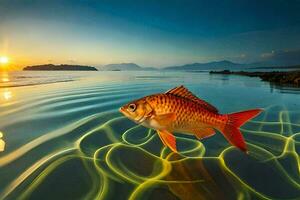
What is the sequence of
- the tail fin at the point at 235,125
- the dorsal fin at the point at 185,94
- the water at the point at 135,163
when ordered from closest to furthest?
the tail fin at the point at 235,125 < the water at the point at 135,163 < the dorsal fin at the point at 185,94

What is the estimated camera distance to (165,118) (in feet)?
11.5

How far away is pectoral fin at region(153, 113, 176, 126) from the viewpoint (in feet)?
11.5

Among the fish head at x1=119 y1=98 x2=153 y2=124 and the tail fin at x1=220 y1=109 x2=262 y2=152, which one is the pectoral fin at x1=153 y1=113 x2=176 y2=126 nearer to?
the fish head at x1=119 y1=98 x2=153 y2=124

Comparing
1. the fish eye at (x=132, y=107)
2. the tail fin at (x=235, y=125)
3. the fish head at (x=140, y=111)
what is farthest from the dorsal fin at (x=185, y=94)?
the fish eye at (x=132, y=107)

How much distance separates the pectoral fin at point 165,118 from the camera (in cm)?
350

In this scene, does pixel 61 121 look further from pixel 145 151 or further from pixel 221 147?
pixel 221 147

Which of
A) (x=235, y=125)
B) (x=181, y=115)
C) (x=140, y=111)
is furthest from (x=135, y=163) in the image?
(x=235, y=125)

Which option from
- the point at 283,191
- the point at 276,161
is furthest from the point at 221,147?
the point at 283,191

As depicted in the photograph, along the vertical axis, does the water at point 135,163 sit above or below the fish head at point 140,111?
below

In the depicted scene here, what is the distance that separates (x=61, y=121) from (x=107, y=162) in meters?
3.21

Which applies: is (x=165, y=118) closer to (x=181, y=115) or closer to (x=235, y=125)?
(x=181, y=115)

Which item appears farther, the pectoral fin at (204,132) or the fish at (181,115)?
the pectoral fin at (204,132)

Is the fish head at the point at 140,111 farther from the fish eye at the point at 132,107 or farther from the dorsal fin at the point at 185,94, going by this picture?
the dorsal fin at the point at 185,94

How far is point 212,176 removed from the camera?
394 centimetres
